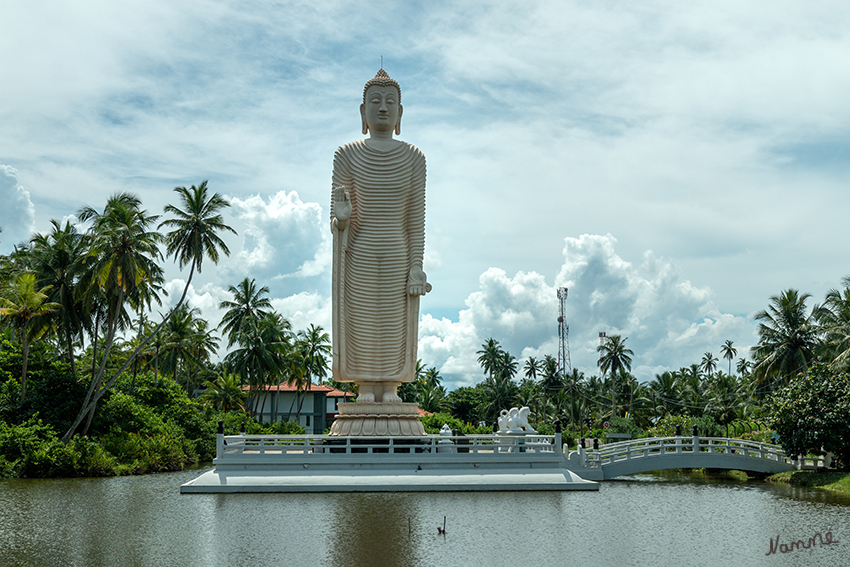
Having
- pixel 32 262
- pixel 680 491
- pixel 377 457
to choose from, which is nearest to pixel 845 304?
pixel 680 491

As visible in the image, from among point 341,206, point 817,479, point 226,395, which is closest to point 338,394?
point 226,395

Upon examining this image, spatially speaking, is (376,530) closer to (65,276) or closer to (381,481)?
(381,481)

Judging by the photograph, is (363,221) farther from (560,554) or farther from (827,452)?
(827,452)

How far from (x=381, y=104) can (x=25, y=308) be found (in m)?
17.6

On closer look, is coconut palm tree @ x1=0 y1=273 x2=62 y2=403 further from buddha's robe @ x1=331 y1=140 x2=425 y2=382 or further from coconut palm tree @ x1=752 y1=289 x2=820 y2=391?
coconut palm tree @ x1=752 y1=289 x2=820 y2=391

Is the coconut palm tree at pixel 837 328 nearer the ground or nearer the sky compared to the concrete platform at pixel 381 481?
nearer the sky

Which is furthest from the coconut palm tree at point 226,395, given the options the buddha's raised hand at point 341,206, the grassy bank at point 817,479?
the grassy bank at point 817,479

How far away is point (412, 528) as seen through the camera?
1541 centimetres

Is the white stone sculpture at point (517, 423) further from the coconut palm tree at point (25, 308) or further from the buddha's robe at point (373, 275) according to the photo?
the coconut palm tree at point (25, 308)

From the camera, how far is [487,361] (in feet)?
299

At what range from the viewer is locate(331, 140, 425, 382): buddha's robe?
2731 centimetres

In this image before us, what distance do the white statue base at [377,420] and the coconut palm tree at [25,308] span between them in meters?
15.0

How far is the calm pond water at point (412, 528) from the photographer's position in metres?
12.7

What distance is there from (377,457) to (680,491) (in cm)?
1037
